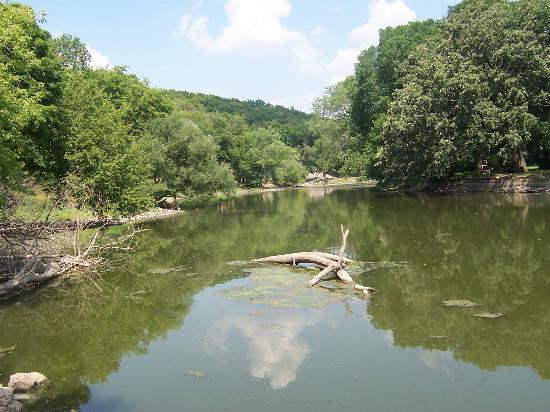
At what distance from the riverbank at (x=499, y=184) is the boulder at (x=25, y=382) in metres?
45.4

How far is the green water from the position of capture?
363 inches

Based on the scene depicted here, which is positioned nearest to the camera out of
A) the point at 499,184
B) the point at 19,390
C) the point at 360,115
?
the point at 19,390

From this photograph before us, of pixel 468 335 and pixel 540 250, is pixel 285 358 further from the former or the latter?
pixel 540 250

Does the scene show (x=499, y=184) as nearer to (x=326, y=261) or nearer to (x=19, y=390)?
(x=326, y=261)

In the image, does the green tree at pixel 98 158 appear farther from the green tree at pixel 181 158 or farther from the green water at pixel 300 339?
the green tree at pixel 181 158

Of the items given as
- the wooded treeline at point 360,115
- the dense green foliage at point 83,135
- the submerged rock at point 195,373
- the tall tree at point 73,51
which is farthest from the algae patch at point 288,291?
the tall tree at point 73,51

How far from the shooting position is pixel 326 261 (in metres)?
18.8

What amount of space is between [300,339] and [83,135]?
2518cm

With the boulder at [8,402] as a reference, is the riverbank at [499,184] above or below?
above

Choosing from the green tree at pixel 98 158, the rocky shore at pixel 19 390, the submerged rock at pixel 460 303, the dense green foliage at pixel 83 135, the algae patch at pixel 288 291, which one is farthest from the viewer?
the green tree at pixel 98 158

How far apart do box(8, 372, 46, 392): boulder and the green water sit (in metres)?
0.35

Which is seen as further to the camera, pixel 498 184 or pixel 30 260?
pixel 498 184

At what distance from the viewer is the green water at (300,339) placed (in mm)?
9219

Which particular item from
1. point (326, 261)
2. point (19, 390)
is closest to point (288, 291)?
point (326, 261)
